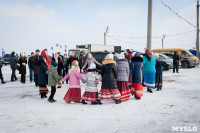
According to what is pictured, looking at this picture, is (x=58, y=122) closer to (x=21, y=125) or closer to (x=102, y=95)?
(x=21, y=125)

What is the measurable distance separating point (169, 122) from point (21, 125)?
11.5 feet

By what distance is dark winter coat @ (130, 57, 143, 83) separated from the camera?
7034 mm

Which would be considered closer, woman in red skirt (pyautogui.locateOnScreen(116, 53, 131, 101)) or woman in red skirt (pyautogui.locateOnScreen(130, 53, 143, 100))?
woman in red skirt (pyautogui.locateOnScreen(116, 53, 131, 101))

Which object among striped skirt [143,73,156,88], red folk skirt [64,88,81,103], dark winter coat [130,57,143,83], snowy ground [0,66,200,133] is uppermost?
dark winter coat [130,57,143,83]

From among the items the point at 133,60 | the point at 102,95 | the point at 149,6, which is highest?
the point at 149,6

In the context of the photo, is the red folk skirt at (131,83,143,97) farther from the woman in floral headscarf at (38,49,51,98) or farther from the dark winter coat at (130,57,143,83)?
the woman in floral headscarf at (38,49,51,98)

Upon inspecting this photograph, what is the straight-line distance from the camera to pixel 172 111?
5.34 meters

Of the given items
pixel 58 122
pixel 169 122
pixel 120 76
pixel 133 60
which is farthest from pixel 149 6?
pixel 58 122

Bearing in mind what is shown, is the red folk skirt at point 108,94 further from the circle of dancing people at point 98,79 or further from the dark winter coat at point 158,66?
the dark winter coat at point 158,66

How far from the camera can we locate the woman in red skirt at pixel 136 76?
695 cm

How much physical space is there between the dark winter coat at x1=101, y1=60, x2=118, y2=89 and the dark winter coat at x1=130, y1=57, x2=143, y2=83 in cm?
117

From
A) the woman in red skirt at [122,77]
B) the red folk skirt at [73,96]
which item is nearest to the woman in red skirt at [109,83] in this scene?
the woman in red skirt at [122,77]

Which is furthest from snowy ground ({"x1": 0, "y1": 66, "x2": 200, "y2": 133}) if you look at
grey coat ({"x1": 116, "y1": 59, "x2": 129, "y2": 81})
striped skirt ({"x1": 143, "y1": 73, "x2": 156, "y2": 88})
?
striped skirt ({"x1": 143, "y1": 73, "x2": 156, "y2": 88})

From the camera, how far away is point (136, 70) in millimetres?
7098
